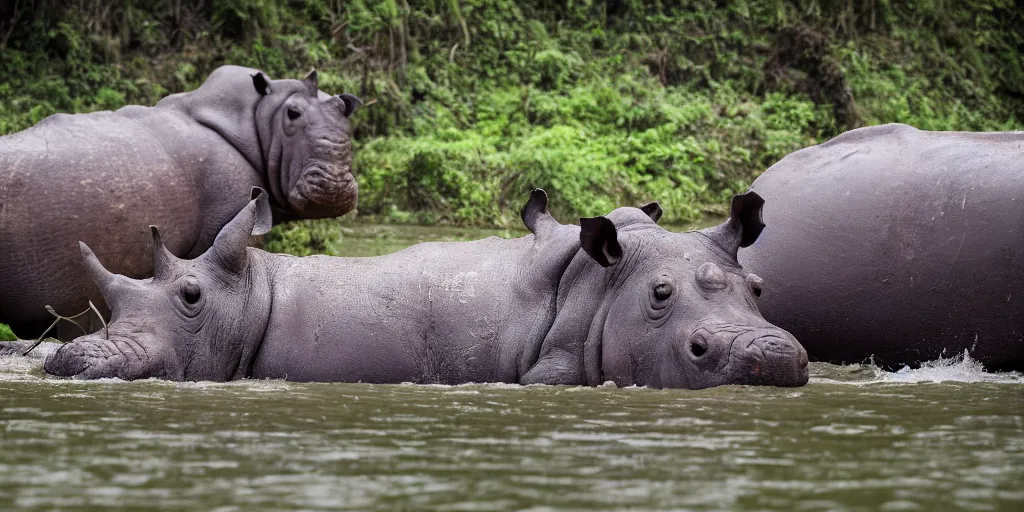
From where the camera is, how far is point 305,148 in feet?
34.5

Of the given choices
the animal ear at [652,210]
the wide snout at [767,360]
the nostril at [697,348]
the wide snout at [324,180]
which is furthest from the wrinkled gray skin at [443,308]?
the wide snout at [324,180]

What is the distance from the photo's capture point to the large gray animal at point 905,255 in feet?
24.3

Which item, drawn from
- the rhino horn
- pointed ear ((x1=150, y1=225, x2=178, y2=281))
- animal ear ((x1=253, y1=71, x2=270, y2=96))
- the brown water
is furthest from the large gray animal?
animal ear ((x1=253, y1=71, x2=270, y2=96))

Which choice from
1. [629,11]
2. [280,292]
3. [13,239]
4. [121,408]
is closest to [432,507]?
[121,408]

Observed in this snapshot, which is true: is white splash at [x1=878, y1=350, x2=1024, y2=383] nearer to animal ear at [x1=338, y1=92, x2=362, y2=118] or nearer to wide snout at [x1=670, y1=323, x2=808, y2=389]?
wide snout at [x1=670, y1=323, x2=808, y2=389]

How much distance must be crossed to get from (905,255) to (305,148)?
4.75 metres

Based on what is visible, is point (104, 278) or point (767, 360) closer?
point (767, 360)

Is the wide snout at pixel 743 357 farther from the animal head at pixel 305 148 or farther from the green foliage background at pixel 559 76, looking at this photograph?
the green foliage background at pixel 559 76

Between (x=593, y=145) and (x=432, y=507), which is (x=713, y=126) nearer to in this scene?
(x=593, y=145)

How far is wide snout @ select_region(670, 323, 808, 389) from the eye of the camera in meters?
6.40

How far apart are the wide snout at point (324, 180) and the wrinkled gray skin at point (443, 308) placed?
2.46 m

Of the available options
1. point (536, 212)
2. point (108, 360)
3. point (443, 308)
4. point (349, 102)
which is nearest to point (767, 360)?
point (443, 308)

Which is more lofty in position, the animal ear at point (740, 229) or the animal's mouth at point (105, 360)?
the animal ear at point (740, 229)

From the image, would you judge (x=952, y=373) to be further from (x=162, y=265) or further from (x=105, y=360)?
(x=105, y=360)
